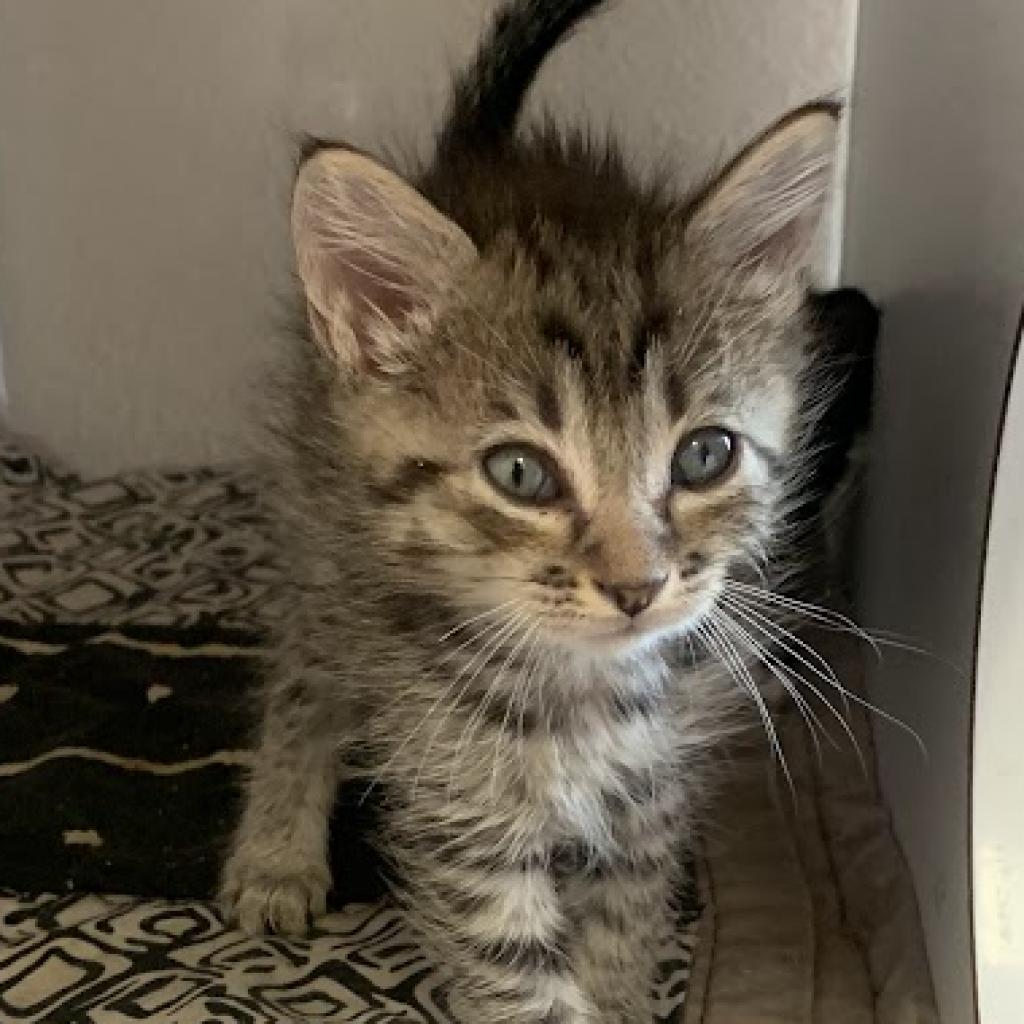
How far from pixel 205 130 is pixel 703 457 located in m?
1.17

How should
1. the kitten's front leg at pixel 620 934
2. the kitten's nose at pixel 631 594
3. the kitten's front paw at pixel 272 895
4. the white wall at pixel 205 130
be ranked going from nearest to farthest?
the kitten's nose at pixel 631 594, the kitten's front leg at pixel 620 934, the kitten's front paw at pixel 272 895, the white wall at pixel 205 130

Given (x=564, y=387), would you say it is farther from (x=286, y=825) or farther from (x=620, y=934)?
(x=286, y=825)

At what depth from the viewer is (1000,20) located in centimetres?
123

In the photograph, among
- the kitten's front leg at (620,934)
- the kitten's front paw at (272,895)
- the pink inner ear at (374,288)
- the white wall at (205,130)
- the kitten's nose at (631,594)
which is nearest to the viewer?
the kitten's nose at (631,594)

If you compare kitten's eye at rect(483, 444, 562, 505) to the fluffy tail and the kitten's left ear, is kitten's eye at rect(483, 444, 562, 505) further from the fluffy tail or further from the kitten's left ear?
the fluffy tail

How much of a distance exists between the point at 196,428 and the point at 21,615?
1.50 feet

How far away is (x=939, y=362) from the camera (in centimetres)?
149

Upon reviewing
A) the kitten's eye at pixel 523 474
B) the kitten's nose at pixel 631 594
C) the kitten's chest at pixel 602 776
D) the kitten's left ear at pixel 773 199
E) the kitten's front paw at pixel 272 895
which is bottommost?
the kitten's front paw at pixel 272 895

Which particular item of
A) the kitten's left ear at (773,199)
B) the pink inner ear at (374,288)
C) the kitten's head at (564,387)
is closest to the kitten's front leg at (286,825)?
the kitten's head at (564,387)

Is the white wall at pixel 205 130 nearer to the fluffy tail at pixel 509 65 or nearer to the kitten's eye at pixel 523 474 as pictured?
the fluffy tail at pixel 509 65

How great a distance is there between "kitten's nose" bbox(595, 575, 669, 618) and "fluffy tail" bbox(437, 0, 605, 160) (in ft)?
1.94

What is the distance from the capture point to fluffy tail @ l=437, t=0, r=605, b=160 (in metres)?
1.60

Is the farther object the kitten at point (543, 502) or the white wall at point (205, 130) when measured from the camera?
the white wall at point (205, 130)

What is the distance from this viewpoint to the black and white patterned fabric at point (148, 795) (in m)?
1.43
